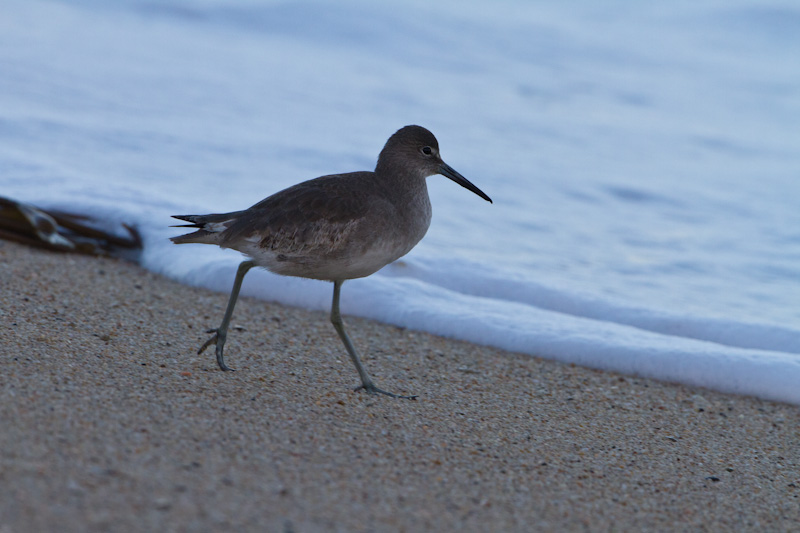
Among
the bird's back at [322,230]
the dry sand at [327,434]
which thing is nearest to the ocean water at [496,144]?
the dry sand at [327,434]

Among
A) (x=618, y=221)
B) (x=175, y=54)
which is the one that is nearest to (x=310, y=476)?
(x=618, y=221)

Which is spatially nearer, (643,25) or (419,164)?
(419,164)

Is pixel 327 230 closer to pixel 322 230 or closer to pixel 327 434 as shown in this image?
pixel 322 230

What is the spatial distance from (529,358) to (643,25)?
13.1 meters

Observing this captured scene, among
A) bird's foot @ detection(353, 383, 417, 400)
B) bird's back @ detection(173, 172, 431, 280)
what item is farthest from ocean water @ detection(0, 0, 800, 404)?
bird's back @ detection(173, 172, 431, 280)

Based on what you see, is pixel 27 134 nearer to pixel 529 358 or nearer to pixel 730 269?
pixel 529 358

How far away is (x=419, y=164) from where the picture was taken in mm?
4473

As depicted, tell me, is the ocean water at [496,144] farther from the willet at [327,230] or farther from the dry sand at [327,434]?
the willet at [327,230]

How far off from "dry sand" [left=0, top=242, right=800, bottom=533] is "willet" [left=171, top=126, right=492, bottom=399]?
0.39 m

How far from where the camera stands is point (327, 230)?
387cm

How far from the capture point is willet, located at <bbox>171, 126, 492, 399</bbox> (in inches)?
153

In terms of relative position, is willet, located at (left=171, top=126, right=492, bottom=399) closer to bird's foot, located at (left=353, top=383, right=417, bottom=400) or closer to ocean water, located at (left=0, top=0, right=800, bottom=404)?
bird's foot, located at (left=353, top=383, right=417, bottom=400)

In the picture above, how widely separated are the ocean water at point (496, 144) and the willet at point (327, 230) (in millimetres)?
1444

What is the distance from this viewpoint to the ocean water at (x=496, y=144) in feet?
19.3
